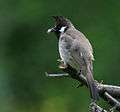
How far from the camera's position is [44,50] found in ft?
38.9

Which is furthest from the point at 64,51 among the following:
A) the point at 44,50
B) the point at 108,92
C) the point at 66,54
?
the point at 44,50

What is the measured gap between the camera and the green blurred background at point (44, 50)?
1135 cm

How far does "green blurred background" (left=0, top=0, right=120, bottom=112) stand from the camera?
1135 centimetres

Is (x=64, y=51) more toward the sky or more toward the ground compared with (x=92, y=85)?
more toward the ground

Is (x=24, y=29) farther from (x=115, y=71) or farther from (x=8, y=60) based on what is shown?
(x=115, y=71)

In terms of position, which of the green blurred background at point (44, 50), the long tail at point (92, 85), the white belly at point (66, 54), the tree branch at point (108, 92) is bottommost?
the green blurred background at point (44, 50)

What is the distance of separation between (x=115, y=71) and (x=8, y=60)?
5.25ft

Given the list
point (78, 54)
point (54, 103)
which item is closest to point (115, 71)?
point (54, 103)

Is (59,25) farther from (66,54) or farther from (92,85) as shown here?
(92,85)

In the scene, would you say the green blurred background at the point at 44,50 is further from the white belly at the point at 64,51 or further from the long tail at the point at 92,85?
the long tail at the point at 92,85

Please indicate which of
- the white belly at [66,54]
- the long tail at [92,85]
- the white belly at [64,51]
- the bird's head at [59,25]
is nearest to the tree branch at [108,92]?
the long tail at [92,85]

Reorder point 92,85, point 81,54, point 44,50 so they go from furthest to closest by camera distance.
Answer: point 44,50 → point 81,54 → point 92,85

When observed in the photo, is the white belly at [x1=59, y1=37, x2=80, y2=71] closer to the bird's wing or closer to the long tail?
the bird's wing

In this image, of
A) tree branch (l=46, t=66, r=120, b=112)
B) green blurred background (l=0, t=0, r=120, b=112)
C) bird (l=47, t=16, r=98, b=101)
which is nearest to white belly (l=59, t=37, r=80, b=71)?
bird (l=47, t=16, r=98, b=101)
